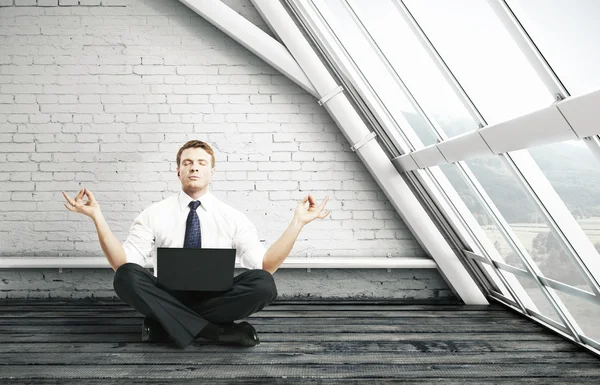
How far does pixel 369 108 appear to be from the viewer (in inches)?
145

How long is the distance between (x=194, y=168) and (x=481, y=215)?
1659 millimetres

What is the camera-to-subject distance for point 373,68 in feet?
10.9

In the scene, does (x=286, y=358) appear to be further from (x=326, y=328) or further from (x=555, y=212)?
(x=555, y=212)

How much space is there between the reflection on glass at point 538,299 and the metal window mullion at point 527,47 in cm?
165

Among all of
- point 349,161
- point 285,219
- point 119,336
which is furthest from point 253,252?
point 349,161

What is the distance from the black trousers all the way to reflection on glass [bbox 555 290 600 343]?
147cm

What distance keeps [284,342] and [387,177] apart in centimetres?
148

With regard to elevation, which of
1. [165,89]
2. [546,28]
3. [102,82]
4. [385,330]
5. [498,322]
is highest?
[102,82]

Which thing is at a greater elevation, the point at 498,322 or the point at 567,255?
the point at 567,255

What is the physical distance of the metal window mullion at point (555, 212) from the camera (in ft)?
7.40

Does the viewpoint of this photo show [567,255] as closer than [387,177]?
Yes

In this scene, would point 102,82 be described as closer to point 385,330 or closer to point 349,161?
point 349,161

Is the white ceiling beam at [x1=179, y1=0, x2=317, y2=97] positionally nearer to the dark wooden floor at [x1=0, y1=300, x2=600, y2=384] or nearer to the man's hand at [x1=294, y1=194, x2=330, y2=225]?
the man's hand at [x1=294, y1=194, x2=330, y2=225]

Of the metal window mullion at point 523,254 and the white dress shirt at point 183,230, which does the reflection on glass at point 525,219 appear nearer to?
the metal window mullion at point 523,254
